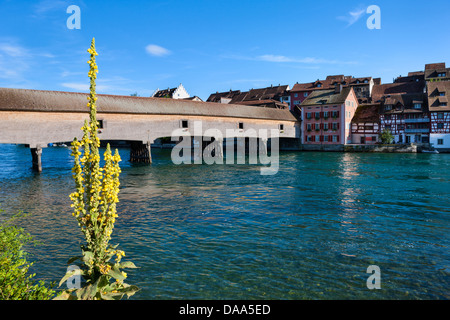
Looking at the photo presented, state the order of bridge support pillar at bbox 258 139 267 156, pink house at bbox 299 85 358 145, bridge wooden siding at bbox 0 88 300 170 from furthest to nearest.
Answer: pink house at bbox 299 85 358 145 < bridge support pillar at bbox 258 139 267 156 < bridge wooden siding at bbox 0 88 300 170

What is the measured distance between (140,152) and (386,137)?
29.9 m

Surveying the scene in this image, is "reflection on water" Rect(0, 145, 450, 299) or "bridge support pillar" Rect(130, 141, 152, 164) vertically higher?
"bridge support pillar" Rect(130, 141, 152, 164)

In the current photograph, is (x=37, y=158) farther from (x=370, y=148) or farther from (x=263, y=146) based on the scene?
(x=370, y=148)

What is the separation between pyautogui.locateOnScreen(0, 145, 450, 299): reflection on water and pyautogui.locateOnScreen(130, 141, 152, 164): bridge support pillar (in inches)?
592

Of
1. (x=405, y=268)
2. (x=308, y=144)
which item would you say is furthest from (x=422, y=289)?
(x=308, y=144)

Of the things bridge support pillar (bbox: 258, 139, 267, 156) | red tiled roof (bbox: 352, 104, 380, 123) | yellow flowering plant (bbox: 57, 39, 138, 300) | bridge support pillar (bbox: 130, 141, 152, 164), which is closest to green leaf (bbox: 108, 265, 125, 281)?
yellow flowering plant (bbox: 57, 39, 138, 300)

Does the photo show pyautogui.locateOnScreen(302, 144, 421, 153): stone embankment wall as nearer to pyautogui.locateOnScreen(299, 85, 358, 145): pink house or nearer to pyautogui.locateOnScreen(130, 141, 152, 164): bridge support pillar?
pyautogui.locateOnScreen(299, 85, 358, 145): pink house

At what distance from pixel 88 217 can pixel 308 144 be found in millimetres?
47534

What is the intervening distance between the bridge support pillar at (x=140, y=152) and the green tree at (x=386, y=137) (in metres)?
28.9

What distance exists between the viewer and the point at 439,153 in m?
40.7

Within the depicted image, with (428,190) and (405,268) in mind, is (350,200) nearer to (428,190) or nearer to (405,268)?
(428,190)

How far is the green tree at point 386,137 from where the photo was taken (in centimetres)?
4303

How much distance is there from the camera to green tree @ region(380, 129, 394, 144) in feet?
141

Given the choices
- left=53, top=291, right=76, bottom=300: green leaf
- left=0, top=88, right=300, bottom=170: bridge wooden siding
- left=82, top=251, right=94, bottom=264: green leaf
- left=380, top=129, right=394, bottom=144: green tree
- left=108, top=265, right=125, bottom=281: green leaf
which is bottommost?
left=53, top=291, right=76, bottom=300: green leaf
